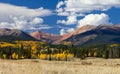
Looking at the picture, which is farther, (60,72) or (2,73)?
(60,72)

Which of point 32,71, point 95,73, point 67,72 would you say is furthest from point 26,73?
point 95,73

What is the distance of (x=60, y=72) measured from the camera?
2977 cm

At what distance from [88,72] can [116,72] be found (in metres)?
2.78

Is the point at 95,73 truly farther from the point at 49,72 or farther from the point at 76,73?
the point at 49,72

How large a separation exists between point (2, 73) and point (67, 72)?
6.51 m

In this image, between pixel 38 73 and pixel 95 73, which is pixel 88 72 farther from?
pixel 38 73

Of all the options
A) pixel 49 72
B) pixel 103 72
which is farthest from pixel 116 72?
pixel 49 72

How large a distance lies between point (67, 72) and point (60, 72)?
0.98 metres

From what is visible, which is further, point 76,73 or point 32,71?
point 76,73

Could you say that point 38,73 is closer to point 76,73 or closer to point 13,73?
point 13,73

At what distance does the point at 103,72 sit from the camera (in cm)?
3091

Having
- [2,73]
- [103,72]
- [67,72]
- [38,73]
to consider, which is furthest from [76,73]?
[2,73]

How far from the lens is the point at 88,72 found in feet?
99.9

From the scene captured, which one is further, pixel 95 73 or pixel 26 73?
pixel 95 73
